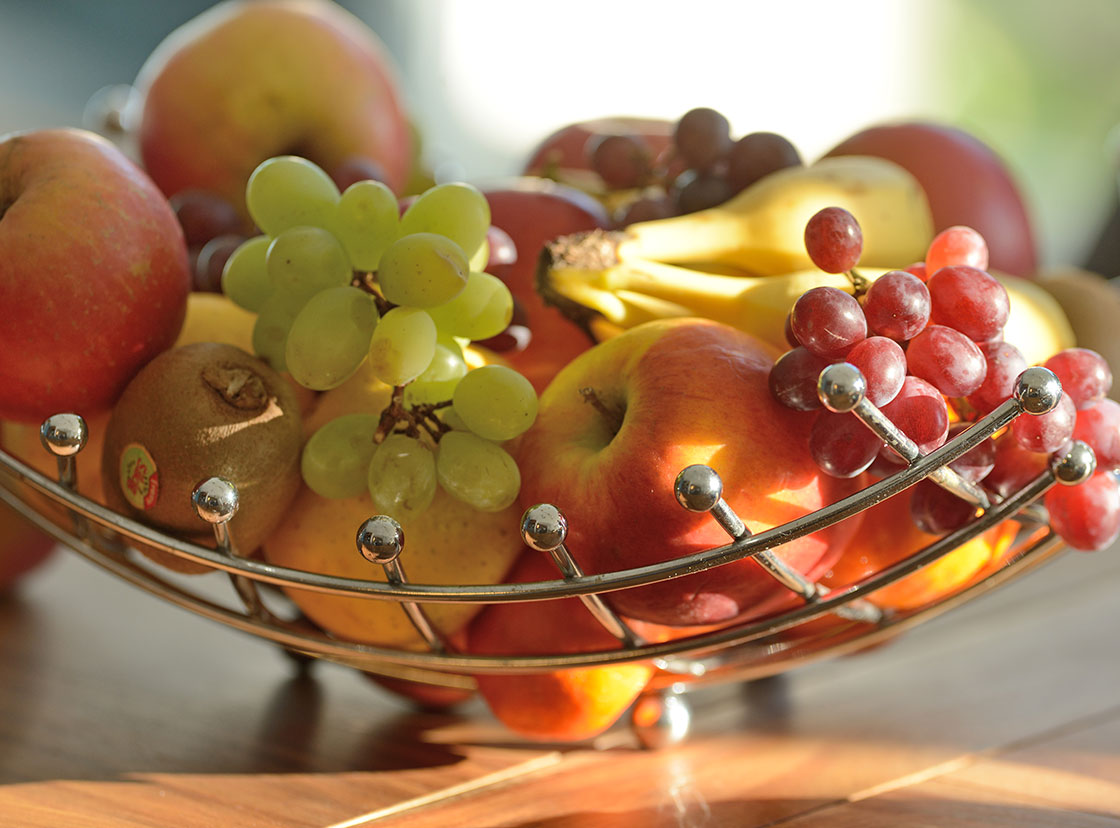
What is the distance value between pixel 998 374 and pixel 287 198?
308 millimetres

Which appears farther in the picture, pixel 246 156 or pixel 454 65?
pixel 454 65

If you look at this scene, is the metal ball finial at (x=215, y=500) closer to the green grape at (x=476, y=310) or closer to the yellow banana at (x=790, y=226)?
the green grape at (x=476, y=310)

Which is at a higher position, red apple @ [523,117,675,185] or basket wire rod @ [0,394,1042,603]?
red apple @ [523,117,675,185]

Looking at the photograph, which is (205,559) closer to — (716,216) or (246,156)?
(716,216)

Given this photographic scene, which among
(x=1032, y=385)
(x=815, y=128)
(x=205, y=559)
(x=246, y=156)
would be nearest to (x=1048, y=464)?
(x=1032, y=385)

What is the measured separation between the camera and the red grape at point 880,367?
338 millimetres

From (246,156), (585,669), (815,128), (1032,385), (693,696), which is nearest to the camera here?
(1032,385)

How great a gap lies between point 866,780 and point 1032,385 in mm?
211

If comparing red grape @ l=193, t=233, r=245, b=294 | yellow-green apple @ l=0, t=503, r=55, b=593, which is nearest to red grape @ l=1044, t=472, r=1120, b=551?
red grape @ l=193, t=233, r=245, b=294

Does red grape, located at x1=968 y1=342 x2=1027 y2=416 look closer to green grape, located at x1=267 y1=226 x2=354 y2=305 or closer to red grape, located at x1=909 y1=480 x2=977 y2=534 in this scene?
red grape, located at x1=909 y1=480 x2=977 y2=534

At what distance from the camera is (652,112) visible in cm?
212

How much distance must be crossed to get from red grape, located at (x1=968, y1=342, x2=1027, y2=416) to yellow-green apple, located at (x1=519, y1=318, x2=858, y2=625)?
0.20 feet

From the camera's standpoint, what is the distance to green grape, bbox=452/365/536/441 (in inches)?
15.4

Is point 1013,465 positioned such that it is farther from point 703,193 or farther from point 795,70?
point 795,70
